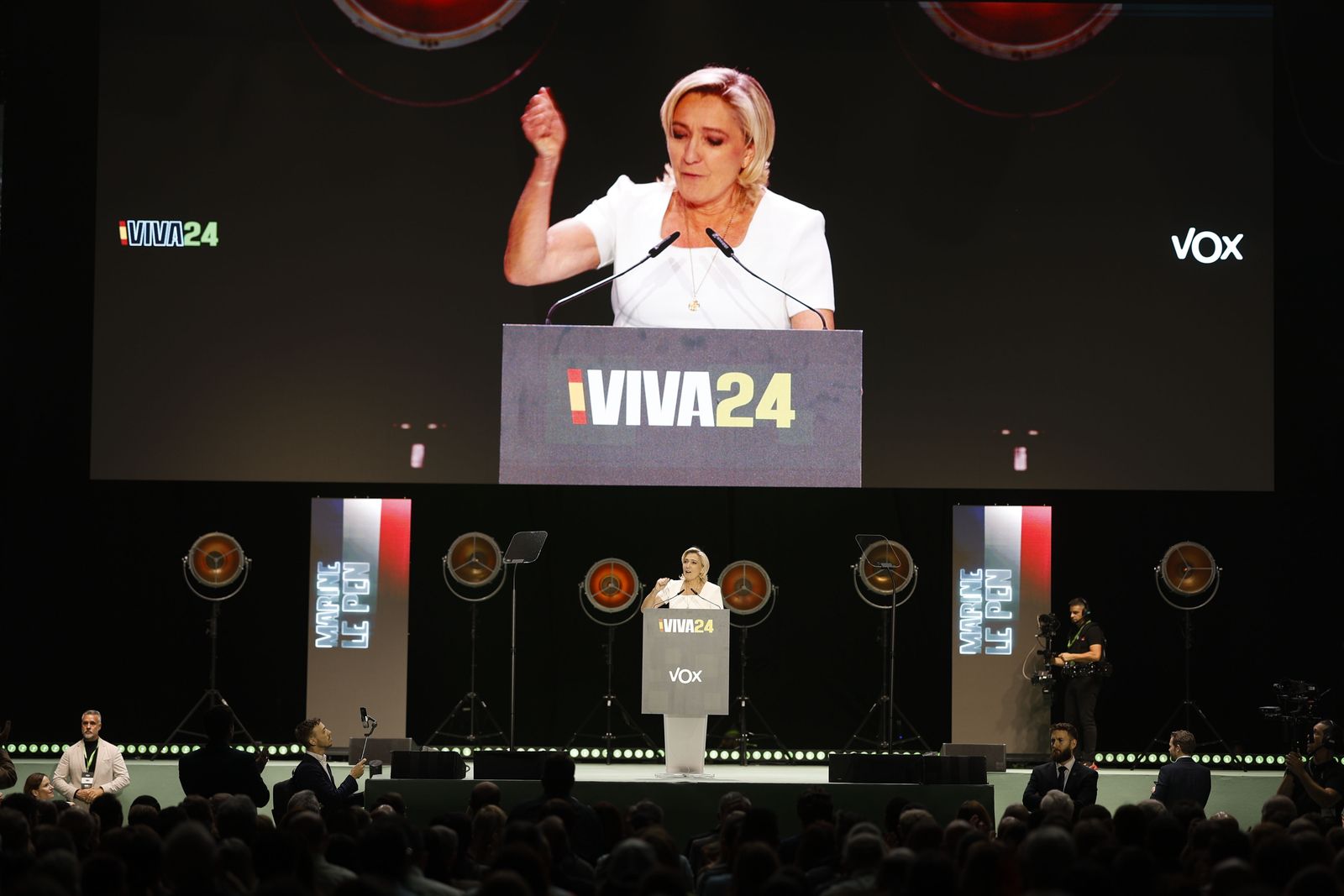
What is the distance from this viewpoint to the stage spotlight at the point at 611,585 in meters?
12.6

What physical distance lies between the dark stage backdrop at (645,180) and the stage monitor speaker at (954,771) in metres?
3.18

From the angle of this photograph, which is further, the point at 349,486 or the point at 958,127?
the point at 349,486

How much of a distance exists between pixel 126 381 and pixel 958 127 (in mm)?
6229

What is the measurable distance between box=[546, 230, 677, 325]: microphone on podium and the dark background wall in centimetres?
175

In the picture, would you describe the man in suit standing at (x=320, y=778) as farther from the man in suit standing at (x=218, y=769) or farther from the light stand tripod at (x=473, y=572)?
the light stand tripod at (x=473, y=572)

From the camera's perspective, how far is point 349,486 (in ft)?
42.6

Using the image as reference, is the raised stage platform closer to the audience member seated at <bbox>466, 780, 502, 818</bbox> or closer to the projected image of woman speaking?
the audience member seated at <bbox>466, 780, 502, 818</bbox>

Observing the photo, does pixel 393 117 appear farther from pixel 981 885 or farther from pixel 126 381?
pixel 981 885

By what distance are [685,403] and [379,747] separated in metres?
3.32

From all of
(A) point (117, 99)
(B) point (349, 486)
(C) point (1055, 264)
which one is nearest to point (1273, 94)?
(C) point (1055, 264)

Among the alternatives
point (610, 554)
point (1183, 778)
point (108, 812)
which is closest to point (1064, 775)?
point (1183, 778)

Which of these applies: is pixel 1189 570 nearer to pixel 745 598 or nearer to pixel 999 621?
pixel 999 621

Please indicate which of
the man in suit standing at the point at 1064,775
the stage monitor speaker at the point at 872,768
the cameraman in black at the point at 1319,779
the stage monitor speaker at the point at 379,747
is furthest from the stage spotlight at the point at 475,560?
the cameraman in black at the point at 1319,779

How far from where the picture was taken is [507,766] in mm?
9141
